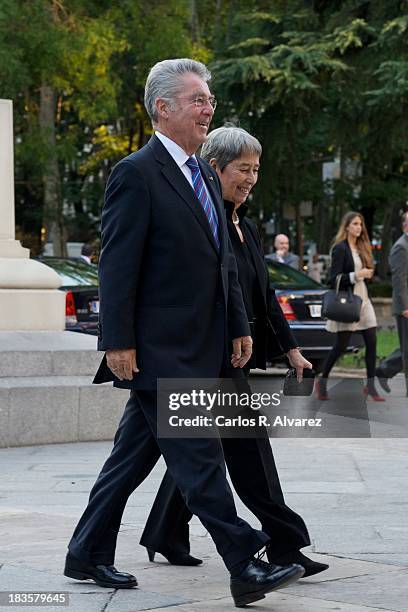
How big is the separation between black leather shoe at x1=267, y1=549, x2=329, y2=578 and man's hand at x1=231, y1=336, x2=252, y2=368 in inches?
28.3

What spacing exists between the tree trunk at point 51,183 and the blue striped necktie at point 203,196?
79.8 ft

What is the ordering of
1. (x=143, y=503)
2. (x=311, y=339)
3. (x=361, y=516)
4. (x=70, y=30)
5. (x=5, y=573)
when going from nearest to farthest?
(x=5, y=573), (x=361, y=516), (x=143, y=503), (x=311, y=339), (x=70, y=30)

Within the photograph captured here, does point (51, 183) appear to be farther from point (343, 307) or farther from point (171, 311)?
point (171, 311)

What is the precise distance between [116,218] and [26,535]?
6.41 feet

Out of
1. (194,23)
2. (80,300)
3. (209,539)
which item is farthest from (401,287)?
(194,23)

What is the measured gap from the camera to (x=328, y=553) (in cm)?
616

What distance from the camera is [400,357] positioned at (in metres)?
14.6

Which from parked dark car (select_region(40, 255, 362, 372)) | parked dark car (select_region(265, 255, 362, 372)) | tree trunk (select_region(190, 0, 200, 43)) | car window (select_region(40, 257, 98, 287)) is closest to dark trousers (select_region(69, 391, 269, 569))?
parked dark car (select_region(40, 255, 362, 372))

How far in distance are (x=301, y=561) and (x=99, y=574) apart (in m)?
0.77

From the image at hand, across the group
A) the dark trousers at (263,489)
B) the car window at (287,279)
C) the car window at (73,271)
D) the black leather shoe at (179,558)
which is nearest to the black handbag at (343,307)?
the car window at (73,271)

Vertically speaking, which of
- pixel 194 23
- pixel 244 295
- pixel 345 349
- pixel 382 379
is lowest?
pixel 382 379

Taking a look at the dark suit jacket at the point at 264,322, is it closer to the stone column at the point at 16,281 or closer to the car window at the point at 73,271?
the stone column at the point at 16,281

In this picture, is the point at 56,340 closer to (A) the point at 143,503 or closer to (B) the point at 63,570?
(A) the point at 143,503

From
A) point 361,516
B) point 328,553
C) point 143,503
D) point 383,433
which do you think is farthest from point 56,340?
point 328,553
